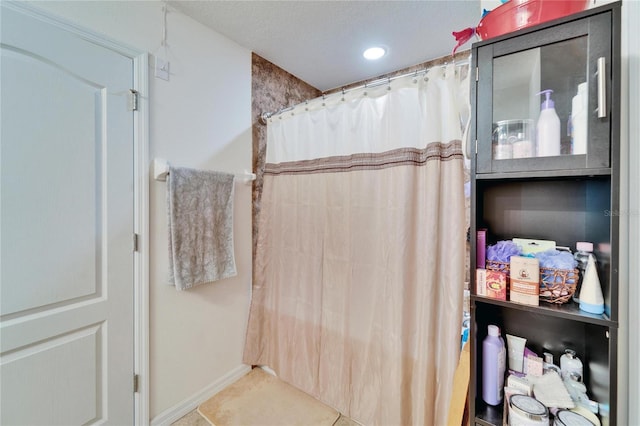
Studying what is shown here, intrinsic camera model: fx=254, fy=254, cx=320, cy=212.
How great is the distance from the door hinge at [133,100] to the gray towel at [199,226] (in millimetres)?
352

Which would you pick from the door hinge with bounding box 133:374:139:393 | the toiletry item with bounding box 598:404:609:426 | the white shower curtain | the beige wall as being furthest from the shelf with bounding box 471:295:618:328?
the door hinge with bounding box 133:374:139:393

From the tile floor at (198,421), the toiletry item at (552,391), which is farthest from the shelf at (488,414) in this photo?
the tile floor at (198,421)

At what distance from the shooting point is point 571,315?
0.72 meters

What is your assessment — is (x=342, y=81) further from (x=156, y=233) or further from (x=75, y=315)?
(x=75, y=315)

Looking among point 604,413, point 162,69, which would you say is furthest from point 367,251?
point 162,69

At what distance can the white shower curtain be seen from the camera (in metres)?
1.24

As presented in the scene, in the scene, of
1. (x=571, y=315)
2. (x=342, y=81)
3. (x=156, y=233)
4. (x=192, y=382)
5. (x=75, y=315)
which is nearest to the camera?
(x=571, y=315)

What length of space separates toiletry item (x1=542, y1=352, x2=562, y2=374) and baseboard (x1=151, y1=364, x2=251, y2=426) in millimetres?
1867

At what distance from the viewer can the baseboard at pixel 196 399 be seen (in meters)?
1.50

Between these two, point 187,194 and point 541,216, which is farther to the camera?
point 187,194

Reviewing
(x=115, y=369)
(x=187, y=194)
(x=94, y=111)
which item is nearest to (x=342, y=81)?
(x=187, y=194)

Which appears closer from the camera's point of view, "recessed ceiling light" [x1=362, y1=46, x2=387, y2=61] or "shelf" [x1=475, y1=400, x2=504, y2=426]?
"shelf" [x1=475, y1=400, x2=504, y2=426]

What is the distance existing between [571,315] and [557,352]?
32cm

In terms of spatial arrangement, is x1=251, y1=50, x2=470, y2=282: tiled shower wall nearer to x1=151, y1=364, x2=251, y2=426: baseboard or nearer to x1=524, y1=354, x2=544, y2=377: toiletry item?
x1=151, y1=364, x2=251, y2=426: baseboard
